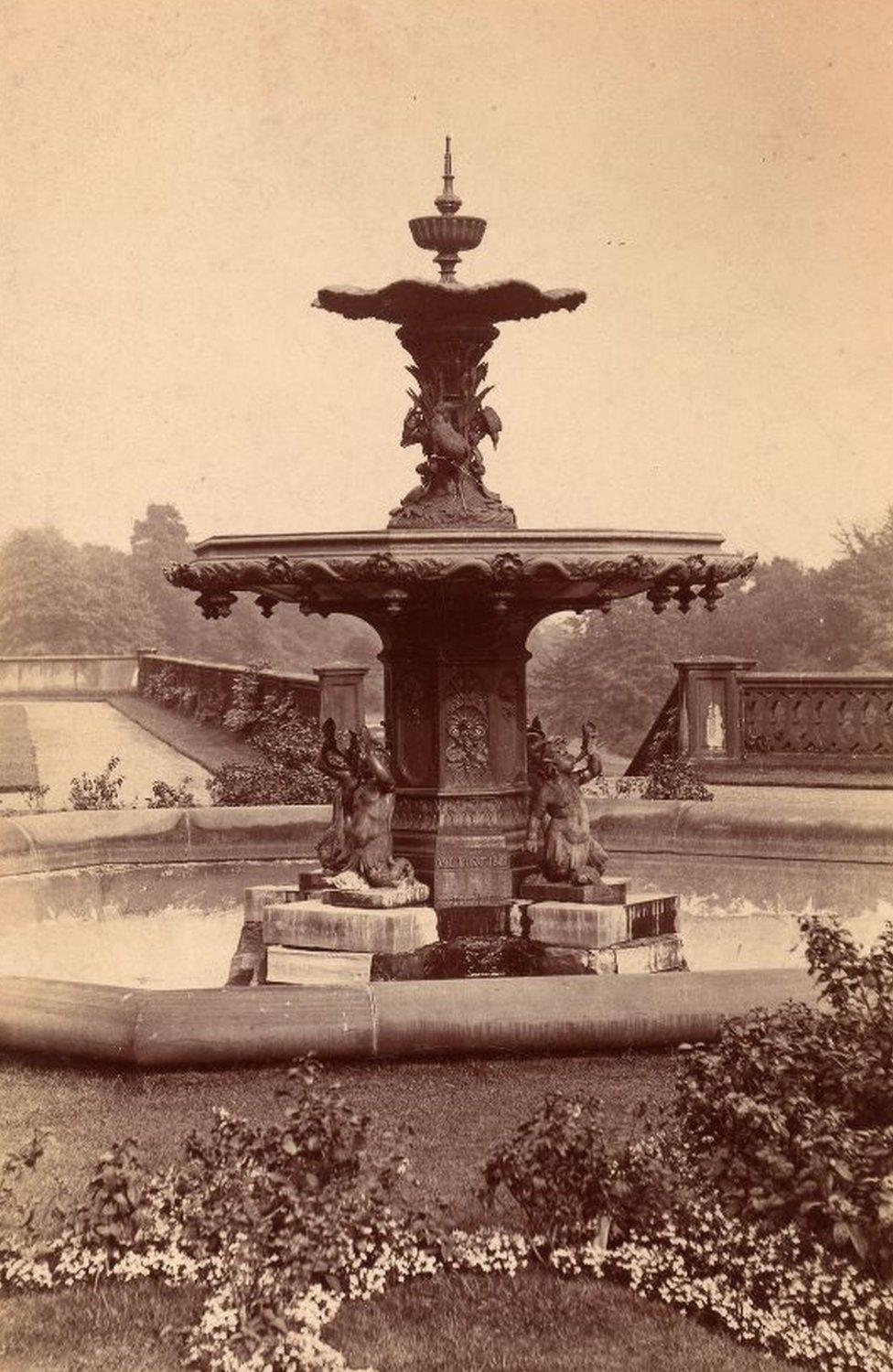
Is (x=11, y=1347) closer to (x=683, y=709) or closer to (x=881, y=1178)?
(x=881, y=1178)

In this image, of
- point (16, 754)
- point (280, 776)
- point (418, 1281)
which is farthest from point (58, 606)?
point (418, 1281)

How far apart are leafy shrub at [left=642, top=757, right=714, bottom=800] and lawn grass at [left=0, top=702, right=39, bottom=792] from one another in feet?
20.6

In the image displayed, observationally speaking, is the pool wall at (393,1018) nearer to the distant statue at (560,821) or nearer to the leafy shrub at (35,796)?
the distant statue at (560,821)

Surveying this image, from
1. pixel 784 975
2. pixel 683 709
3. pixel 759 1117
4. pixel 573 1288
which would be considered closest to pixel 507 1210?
pixel 573 1288

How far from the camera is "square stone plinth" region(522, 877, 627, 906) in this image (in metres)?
9.04

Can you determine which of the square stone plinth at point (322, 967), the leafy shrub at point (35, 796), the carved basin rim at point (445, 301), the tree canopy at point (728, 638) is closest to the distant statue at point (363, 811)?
the square stone plinth at point (322, 967)

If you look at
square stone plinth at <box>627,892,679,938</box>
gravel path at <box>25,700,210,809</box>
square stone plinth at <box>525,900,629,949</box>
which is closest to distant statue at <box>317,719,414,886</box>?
square stone plinth at <box>525,900,629,949</box>

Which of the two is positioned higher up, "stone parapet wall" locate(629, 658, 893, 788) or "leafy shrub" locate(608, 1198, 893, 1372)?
"stone parapet wall" locate(629, 658, 893, 788)

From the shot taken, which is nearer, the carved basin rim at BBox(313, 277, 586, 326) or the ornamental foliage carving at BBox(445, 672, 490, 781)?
the carved basin rim at BBox(313, 277, 586, 326)

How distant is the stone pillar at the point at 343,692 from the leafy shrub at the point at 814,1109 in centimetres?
1322

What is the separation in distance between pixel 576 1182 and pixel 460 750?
3584 millimetres

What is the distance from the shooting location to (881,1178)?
18.6ft

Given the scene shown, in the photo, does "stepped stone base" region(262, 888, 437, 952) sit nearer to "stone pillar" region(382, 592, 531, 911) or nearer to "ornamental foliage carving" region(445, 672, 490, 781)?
"stone pillar" region(382, 592, 531, 911)

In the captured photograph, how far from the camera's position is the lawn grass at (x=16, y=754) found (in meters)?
20.7
